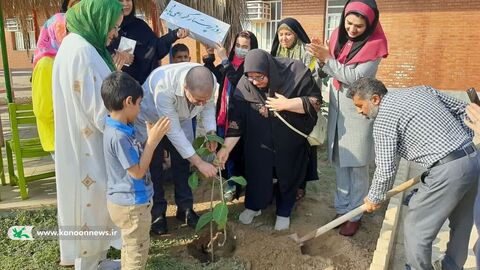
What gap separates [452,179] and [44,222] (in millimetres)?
3179

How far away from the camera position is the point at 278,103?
114 inches

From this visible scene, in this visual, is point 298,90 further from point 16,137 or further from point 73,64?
point 16,137

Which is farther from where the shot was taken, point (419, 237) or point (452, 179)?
point (419, 237)

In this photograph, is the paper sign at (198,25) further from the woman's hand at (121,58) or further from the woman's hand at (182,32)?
the woman's hand at (121,58)

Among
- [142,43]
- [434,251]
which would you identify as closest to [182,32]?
[142,43]

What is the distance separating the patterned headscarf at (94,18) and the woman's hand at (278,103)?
122 cm

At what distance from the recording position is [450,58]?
1000 centimetres

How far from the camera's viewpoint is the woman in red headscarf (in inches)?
114

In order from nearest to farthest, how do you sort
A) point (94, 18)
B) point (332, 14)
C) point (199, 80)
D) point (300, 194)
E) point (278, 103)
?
point (94, 18), point (199, 80), point (278, 103), point (300, 194), point (332, 14)

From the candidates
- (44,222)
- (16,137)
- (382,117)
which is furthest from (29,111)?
(382,117)

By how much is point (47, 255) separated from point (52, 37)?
1.64 metres

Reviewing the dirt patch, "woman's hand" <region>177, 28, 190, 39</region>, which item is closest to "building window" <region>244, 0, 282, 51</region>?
"woman's hand" <region>177, 28, 190, 39</region>

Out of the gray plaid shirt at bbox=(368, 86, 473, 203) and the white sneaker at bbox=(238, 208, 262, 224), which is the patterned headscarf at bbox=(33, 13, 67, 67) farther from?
the gray plaid shirt at bbox=(368, 86, 473, 203)

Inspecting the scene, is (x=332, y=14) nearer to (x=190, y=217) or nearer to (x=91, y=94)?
(x=190, y=217)
